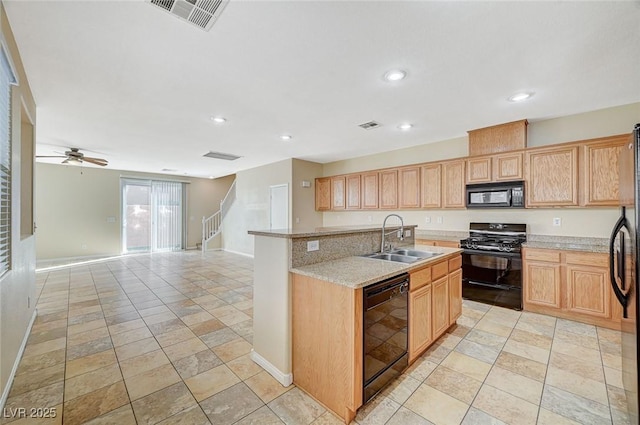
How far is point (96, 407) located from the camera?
183 centimetres

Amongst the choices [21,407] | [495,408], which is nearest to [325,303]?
[495,408]

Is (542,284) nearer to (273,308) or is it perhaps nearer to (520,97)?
(520,97)

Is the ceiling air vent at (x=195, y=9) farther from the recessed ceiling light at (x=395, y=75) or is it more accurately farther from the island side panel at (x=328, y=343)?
the island side panel at (x=328, y=343)

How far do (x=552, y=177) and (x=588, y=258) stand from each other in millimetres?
1114

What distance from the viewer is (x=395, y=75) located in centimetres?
254

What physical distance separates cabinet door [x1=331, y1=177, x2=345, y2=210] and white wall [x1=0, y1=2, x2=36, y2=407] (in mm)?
5049

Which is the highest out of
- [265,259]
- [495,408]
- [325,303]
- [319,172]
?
[319,172]

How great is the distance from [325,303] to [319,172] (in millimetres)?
5473

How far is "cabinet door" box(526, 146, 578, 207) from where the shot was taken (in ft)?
11.3

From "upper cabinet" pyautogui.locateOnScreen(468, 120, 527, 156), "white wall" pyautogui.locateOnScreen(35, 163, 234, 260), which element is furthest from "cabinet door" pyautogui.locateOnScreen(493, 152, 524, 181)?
"white wall" pyautogui.locateOnScreen(35, 163, 234, 260)

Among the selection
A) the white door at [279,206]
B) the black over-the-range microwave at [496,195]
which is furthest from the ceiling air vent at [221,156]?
A: the black over-the-range microwave at [496,195]

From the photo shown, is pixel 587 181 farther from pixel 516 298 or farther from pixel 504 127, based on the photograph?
pixel 516 298

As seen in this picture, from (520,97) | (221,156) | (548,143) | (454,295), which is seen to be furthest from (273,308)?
(221,156)

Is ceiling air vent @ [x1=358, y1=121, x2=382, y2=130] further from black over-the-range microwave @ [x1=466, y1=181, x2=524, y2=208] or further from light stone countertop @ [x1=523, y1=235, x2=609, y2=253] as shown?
light stone countertop @ [x1=523, y1=235, x2=609, y2=253]
